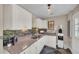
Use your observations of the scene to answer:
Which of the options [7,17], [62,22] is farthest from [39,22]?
[7,17]

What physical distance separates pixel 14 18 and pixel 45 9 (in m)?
0.42

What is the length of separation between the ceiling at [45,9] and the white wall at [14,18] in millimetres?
74

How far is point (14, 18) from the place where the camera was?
4.87 feet

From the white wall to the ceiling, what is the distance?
0.07m

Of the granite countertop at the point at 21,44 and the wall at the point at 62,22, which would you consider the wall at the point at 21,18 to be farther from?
the wall at the point at 62,22

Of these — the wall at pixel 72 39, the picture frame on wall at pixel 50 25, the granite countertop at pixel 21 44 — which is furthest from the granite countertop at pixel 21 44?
the wall at pixel 72 39

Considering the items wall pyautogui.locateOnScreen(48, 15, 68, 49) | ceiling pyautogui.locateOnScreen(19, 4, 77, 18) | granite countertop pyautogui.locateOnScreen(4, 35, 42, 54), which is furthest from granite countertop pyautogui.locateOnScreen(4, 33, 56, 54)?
ceiling pyautogui.locateOnScreen(19, 4, 77, 18)

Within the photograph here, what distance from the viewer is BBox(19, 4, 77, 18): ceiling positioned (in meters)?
1.45

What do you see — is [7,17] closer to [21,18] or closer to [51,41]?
[21,18]

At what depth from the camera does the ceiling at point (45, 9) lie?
145 cm

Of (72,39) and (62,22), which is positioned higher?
(62,22)

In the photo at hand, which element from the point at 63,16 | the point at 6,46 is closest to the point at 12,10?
the point at 6,46

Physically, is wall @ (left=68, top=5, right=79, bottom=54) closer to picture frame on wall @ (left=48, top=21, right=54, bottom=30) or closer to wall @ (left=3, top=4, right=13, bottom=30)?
picture frame on wall @ (left=48, top=21, right=54, bottom=30)

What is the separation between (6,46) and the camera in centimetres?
144
